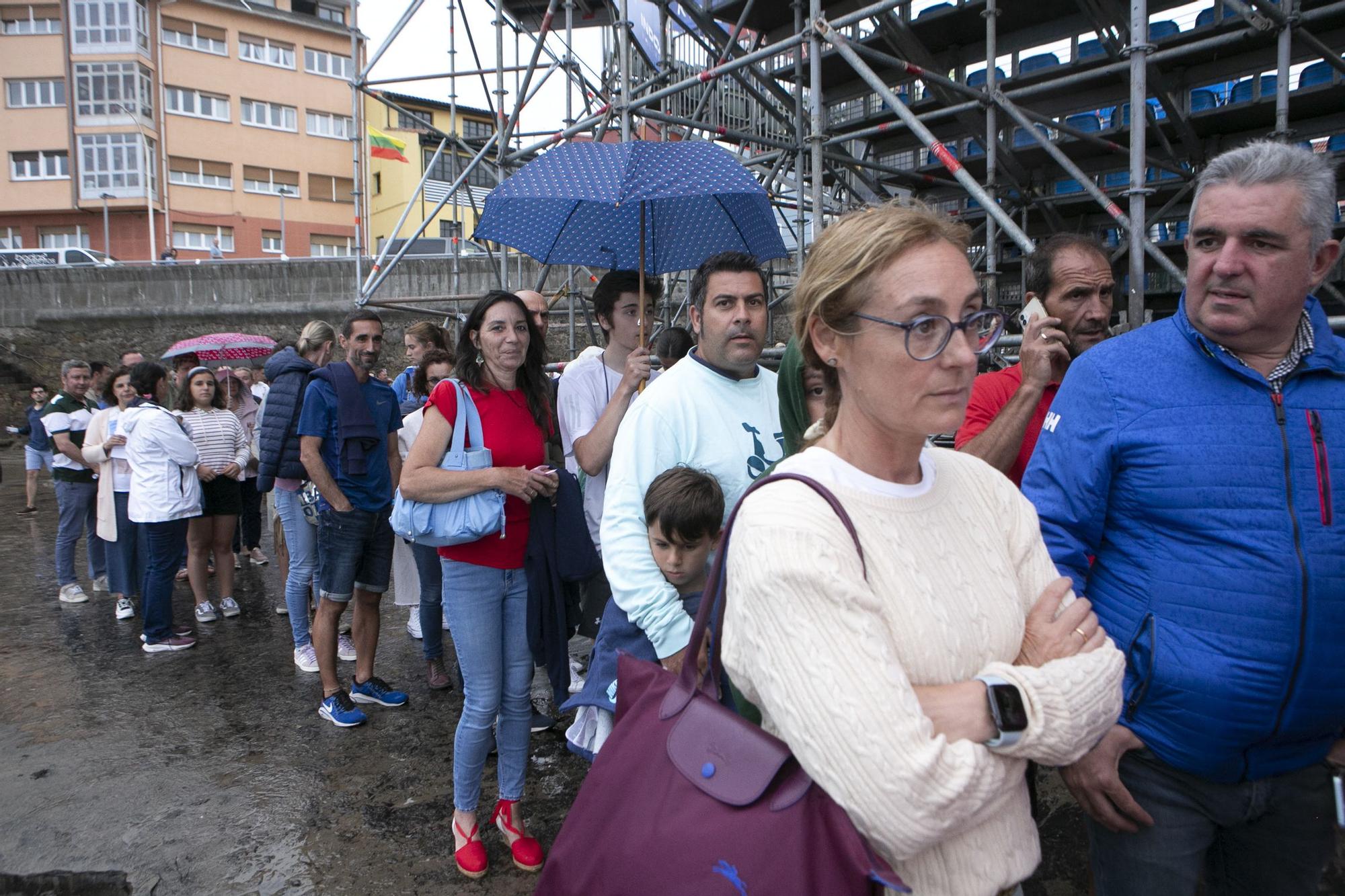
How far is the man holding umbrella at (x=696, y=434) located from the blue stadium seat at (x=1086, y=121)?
7.10 m

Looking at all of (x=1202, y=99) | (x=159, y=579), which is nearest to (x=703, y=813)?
(x=159, y=579)

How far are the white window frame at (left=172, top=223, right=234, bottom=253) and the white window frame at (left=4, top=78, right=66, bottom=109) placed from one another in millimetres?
6556

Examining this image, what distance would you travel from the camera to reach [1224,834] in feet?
5.99

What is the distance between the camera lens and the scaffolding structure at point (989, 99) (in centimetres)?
527

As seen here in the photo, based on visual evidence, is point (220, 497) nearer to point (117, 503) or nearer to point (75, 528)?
point (117, 503)

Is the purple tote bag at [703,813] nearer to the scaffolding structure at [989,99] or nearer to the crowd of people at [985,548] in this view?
the crowd of people at [985,548]

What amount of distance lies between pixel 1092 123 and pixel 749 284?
7.38m

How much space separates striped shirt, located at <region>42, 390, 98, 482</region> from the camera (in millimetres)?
7375

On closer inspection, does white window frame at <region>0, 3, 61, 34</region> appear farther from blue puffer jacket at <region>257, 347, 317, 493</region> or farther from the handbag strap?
the handbag strap

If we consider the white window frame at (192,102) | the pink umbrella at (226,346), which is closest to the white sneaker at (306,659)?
the pink umbrella at (226,346)

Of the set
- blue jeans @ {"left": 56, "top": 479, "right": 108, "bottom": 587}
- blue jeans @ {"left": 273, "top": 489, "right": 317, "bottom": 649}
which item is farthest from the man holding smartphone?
blue jeans @ {"left": 56, "top": 479, "right": 108, "bottom": 587}

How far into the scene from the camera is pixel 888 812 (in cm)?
111

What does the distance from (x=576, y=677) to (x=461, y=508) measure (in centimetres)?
206

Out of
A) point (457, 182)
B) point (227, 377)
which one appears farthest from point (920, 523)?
point (227, 377)
